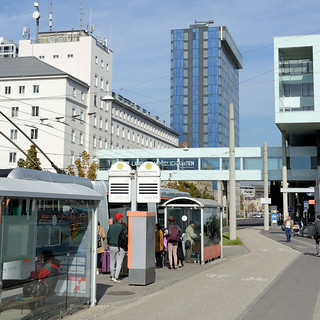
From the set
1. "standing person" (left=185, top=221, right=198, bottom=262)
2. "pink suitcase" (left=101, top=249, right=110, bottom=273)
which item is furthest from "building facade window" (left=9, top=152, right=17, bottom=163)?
"pink suitcase" (left=101, top=249, right=110, bottom=273)

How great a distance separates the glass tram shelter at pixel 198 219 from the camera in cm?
1900

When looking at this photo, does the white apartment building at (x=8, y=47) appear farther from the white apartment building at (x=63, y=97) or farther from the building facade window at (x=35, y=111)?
the building facade window at (x=35, y=111)

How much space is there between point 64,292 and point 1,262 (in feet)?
7.26

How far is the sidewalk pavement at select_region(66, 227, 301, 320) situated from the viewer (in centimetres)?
952

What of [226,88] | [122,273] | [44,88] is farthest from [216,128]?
[122,273]

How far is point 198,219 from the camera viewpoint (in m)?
19.2

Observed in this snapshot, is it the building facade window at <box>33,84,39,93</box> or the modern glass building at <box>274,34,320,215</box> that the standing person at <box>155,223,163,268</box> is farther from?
the building facade window at <box>33,84,39,93</box>

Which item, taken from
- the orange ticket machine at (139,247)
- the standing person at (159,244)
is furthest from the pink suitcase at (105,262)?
the orange ticket machine at (139,247)

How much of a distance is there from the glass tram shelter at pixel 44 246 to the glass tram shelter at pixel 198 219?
9.23 metres

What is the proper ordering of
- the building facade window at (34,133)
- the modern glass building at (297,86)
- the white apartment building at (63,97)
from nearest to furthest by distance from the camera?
the modern glass building at (297,86), the white apartment building at (63,97), the building facade window at (34,133)

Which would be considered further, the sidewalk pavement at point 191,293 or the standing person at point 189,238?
the standing person at point 189,238

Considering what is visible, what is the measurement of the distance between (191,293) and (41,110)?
55928mm

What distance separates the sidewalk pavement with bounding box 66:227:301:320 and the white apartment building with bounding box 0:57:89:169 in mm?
47267

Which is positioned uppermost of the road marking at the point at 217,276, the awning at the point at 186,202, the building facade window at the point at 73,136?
the building facade window at the point at 73,136
